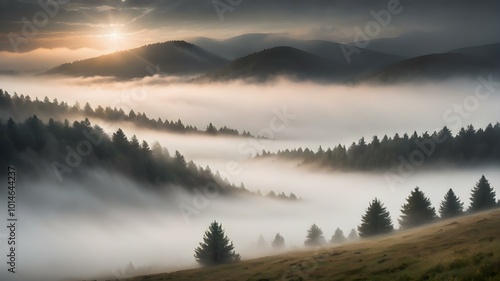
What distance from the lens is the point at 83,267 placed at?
17588cm

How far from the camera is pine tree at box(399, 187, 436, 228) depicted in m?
126

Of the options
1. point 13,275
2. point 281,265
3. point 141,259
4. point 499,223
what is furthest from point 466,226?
point 141,259

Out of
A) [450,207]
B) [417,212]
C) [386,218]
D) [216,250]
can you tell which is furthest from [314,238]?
[450,207]

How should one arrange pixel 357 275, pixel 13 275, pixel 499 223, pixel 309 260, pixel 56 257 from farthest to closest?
pixel 56 257 → pixel 13 275 → pixel 309 260 → pixel 499 223 → pixel 357 275

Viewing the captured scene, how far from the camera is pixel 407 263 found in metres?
62.1

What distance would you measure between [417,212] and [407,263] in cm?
6980

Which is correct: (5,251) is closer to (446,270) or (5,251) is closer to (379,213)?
(379,213)

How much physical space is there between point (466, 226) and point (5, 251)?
155m

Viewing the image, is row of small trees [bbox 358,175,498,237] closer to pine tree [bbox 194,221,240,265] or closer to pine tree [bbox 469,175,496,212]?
pine tree [bbox 469,175,496,212]

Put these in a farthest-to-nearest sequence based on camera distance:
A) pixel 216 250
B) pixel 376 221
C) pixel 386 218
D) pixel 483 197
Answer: pixel 483 197, pixel 386 218, pixel 376 221, pixel 216 250

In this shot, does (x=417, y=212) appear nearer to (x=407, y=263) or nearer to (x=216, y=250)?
(x=216, y=250)

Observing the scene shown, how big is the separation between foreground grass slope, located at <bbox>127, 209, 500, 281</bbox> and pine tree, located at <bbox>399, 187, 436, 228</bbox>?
1347 inches

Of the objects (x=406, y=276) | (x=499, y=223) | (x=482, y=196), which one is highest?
(x=482, y=196)

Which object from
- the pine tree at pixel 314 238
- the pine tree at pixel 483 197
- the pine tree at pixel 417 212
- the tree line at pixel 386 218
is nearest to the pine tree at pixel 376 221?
the tree line at pixel 386 218
